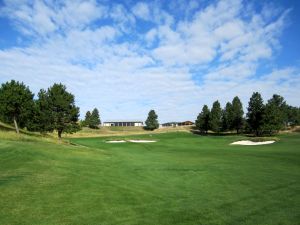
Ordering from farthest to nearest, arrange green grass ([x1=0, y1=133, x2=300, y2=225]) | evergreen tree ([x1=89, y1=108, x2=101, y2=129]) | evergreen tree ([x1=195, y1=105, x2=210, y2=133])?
evergreen tree ([x1=89, y1=108, x2=101, y2=129]), evergreen tree ([x1=195, y1=105, x2=210, y2=133]), green grass ([x1=0, y1=133, x2=300, y2=225])

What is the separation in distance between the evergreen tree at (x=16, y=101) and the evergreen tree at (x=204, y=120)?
80218 millimetres

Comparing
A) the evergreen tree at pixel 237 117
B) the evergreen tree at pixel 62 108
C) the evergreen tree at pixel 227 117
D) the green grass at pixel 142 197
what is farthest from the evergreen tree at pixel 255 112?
the green grass at pixel 142 197

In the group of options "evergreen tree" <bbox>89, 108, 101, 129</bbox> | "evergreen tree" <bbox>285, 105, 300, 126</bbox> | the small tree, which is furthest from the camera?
the small tree

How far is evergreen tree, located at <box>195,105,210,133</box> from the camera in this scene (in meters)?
128

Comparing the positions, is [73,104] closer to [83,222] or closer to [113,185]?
[113,185]

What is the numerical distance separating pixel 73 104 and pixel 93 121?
326ft

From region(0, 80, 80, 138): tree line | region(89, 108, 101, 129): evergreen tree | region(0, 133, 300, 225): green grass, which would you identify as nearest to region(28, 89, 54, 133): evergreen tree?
region(0, 80, 80, 138): tree line

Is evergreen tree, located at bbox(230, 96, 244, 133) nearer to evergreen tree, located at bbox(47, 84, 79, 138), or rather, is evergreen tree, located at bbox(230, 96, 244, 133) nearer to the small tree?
the small tree

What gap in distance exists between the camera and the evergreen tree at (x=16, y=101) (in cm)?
5747

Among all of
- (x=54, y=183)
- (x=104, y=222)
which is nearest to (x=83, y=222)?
(x=104, y=222)

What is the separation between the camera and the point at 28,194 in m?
12.8

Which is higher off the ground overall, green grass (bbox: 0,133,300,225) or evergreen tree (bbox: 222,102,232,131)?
evergreen tree (bbox: 222,102,232,131)

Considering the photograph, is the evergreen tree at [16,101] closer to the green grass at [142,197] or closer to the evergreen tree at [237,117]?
the green grass at [142,197]

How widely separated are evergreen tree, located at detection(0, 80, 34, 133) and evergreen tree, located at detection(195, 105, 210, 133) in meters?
80.2
